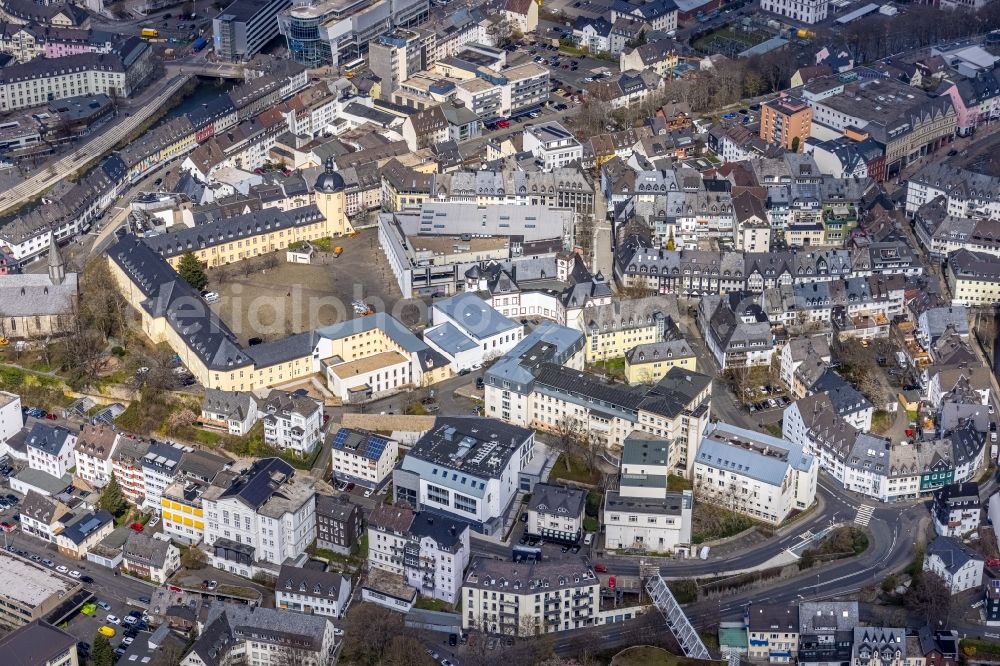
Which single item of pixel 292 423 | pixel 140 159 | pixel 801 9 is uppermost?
pixel 801 9

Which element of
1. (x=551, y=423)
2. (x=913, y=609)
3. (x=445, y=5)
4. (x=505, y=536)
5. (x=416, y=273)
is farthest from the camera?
(x=445, y=5)

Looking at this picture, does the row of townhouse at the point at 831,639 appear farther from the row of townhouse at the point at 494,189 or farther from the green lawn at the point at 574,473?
the row of townhouse at the point at 494,189

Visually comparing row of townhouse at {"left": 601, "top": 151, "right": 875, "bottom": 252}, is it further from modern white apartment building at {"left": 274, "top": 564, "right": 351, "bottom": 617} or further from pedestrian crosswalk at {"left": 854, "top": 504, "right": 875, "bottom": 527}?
modern white apartment building at {"left": 274, "top": 564, "right": 351, "bottom": 617}

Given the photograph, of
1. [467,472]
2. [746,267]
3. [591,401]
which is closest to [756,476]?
[591,401]

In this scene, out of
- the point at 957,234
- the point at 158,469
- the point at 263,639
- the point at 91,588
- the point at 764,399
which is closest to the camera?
the point at 263,639

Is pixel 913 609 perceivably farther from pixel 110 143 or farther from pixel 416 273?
pixel 110 143

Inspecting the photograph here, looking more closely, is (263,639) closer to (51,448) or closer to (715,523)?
(51,448)

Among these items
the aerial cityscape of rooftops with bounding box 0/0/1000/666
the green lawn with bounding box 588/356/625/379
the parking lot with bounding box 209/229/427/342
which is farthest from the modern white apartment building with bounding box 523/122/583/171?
the green lawn with bounding box 588/356/625/379

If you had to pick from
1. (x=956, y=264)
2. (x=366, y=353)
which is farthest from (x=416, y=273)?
(x=956, y=264)
